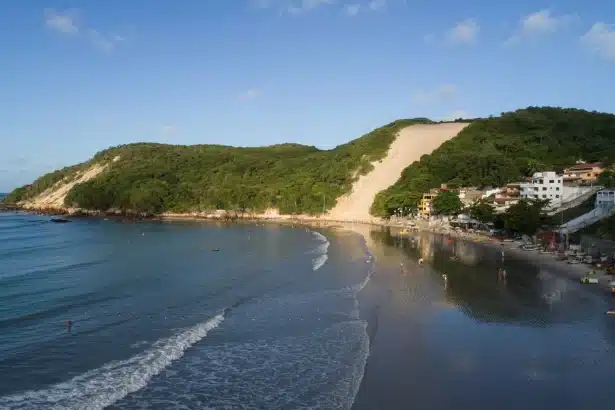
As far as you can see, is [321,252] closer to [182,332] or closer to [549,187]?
[182,332]

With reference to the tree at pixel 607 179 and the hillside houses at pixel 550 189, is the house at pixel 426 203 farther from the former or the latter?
the tree at pixel 607 179

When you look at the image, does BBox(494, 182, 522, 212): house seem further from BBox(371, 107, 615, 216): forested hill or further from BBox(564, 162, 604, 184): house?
BBox(371, 107, 615, 216): forested hill

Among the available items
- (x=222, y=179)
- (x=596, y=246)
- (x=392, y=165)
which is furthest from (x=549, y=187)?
(x=222, y=179)

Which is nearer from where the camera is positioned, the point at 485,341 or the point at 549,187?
the point at 485,341

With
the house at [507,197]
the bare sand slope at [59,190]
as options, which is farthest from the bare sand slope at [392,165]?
the bare sand slope at [59,190]

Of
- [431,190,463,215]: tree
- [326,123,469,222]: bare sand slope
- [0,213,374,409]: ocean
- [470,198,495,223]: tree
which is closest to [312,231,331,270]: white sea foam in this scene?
[0,213,374,409]: ocean

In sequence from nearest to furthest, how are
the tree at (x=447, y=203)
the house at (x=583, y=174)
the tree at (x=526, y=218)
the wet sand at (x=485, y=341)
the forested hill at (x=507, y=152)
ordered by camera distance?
the wet sand at (x=485, y=341) < the tree at (x=526, y=218) < the house at (x=583, y=174) < the tree at (x=447, y=203) < the forested hill at (x=507, y=152)

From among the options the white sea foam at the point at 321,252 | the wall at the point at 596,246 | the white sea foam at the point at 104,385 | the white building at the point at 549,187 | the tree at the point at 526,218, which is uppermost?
the white building at the point at 549,187
